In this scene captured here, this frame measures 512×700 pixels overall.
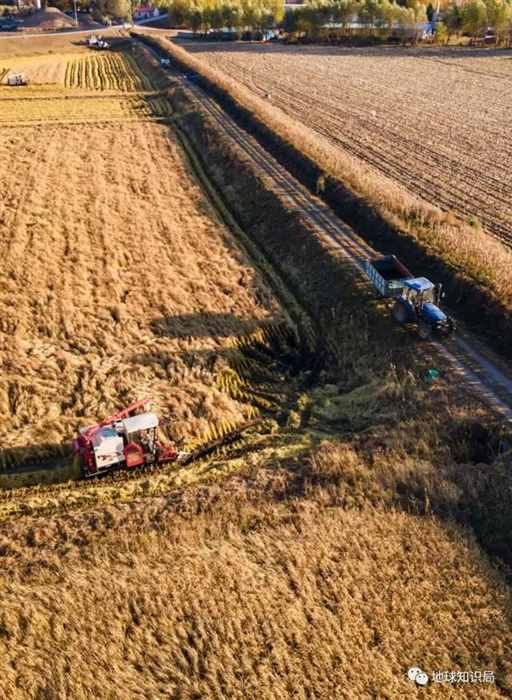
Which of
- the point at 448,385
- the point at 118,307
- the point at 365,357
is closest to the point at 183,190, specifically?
the point at 118,307

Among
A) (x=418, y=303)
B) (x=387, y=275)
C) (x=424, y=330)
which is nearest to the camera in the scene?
(x=424, y=330)

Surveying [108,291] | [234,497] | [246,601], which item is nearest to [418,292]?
[234,497]

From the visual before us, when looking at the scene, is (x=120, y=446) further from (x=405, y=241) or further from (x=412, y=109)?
(x=412, y=109)

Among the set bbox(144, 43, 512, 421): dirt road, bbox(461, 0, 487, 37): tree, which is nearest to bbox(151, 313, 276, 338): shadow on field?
bbox(144, 43, 512, 421): dirt road

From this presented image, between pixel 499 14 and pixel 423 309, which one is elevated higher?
pixel 499 14

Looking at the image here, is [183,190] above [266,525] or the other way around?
above

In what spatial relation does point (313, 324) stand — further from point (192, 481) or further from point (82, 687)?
point (82, 687)

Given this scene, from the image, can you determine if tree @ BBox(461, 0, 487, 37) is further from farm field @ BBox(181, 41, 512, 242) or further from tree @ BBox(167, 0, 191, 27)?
tree @ BBox(167, 0, 191, 27)

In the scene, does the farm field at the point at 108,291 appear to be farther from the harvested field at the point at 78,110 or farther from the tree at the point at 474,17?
the tree at the point at 474,17
